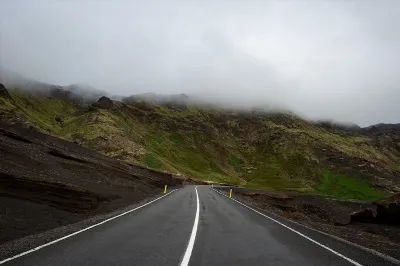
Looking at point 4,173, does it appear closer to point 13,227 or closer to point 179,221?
point 13,227

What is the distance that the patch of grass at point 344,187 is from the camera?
5846 inches

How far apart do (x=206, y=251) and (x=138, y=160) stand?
375ft

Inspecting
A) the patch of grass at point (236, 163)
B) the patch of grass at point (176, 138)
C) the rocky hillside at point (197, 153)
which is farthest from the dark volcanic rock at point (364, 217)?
the patch of grass at point (176, 138)

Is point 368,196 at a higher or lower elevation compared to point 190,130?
lower

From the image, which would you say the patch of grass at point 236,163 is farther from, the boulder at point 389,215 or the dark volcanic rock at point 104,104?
the boulder at point 389,215

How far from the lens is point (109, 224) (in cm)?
1603

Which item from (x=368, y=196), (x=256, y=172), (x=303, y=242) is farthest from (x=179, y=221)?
(x=256, y=172)

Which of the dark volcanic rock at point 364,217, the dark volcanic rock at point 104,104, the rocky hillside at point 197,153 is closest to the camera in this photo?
the dark volcanic rock at point 364,217

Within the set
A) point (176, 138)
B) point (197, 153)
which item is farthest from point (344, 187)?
point (176, 138)

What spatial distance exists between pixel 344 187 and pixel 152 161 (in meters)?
84.3

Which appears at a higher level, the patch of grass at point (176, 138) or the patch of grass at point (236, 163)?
the patch of grass at point (176, 138)

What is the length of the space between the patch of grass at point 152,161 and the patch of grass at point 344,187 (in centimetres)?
6388

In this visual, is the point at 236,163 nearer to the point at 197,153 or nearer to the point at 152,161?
the point at 197,153

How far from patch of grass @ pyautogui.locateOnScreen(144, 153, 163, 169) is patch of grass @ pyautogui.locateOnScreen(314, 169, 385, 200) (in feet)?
210
